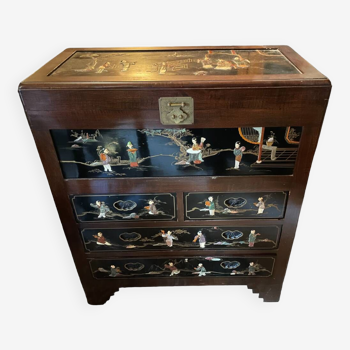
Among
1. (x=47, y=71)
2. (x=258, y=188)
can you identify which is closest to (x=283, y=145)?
(x=258, y=188)

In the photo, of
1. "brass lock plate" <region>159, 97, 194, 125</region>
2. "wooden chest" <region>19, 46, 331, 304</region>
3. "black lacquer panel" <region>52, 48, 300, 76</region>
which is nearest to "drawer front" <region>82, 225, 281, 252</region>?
"wooden chest" <region>19, 46, 331, 304</region>

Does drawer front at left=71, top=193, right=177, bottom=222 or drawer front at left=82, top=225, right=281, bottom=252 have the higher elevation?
drawer front at left=71, top=193, right=177, bottom=222

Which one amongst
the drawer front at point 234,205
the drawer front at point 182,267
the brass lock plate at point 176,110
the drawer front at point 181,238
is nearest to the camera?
the brass lock plate at point 176,110

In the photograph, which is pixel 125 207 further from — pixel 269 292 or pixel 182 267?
pixel 269 292

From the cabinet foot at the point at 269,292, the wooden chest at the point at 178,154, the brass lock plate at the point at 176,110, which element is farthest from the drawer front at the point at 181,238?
the brass lock plate at the point at 176,110

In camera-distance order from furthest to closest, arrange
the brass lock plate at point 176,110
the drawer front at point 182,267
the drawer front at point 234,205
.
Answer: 1. the drawer front at point 182,267
2. the drawer front at point 234,205
3. the brass lock plate at point 176,110

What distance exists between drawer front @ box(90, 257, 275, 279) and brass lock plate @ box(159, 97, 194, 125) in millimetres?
789

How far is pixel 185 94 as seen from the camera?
1146 millimetres

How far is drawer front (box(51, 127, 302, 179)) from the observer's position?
1235 mm

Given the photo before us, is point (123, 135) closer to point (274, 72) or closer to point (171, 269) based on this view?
point (274, 72)

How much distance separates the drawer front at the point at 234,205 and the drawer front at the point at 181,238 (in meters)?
0.08

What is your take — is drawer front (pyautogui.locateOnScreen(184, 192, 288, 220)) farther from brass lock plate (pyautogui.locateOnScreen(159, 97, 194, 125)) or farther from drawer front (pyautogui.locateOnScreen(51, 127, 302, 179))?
brass lock plate (pyautogui.locateOnScreen(159, 97, 194, 125))

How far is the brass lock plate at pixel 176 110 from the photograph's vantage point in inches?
45.3

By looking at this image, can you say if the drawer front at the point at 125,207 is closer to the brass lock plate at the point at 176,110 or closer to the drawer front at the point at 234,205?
the drawer front at the point at 234,205
